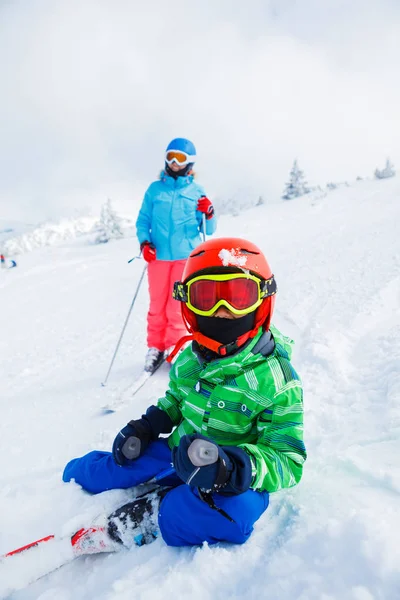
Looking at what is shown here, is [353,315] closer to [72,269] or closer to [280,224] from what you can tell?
[280,224]

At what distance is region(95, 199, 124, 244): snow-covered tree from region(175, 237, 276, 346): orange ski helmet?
32509 millimetres

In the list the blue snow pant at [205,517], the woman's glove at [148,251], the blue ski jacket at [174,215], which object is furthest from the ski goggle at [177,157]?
the blue snow pant at [205,517]

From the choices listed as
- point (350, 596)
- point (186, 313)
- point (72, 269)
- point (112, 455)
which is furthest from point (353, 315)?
point (72, 269)

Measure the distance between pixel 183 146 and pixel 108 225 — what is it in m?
31.3

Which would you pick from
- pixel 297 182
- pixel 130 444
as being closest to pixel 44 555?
pixel 130 444

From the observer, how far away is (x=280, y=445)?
1.86 meters

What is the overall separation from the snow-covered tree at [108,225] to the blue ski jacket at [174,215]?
29.9 meters

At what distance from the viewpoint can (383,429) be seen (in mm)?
2533

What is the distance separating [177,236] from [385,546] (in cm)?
384

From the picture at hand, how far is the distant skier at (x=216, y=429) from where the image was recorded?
5.70 feet

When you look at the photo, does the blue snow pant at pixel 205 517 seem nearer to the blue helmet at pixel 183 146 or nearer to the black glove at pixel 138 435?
the black glove at pixel 138 435

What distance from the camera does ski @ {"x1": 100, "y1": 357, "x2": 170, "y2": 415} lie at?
3.98 m

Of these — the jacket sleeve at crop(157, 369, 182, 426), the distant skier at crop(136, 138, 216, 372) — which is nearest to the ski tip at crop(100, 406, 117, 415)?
the distant skier at crop(136, 138, 216, 372)

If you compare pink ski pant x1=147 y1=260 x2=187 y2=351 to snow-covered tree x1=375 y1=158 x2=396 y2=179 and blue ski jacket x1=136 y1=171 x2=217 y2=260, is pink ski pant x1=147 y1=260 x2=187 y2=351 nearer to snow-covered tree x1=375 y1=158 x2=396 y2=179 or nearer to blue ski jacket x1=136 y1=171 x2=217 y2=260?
blue ski jacket x1=136 y1=171 x2=217 y2=260
